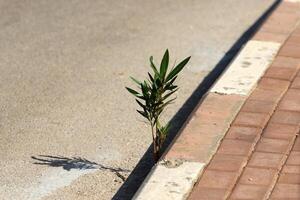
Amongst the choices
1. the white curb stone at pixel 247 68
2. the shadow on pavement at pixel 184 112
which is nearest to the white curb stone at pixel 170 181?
the shadow on pavement at pixel 184 112

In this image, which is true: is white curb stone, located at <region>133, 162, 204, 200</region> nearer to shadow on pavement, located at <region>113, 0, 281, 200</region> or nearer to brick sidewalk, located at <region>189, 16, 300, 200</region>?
brick sidewalk, located at <region>189, 16, 300, 200</region>

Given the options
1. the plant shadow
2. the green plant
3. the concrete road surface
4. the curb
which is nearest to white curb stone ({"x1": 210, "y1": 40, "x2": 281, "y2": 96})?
the curb

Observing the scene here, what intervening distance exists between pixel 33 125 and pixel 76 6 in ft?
8.97

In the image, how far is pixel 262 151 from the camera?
479 cm

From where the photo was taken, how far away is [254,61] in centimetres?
609

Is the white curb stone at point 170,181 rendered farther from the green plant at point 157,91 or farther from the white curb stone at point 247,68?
the white curb stone at point 247,68

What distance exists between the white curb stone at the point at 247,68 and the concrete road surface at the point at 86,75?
12.7 inches

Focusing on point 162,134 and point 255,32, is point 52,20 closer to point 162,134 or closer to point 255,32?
point 255,32

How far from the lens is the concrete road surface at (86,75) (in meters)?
4.88

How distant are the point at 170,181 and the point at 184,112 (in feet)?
4.04

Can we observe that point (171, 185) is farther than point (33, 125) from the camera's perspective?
No

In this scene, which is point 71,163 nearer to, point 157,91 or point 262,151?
point 157,91

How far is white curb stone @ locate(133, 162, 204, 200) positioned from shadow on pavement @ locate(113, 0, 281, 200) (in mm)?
182

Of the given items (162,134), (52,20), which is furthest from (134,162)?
(52,20)
